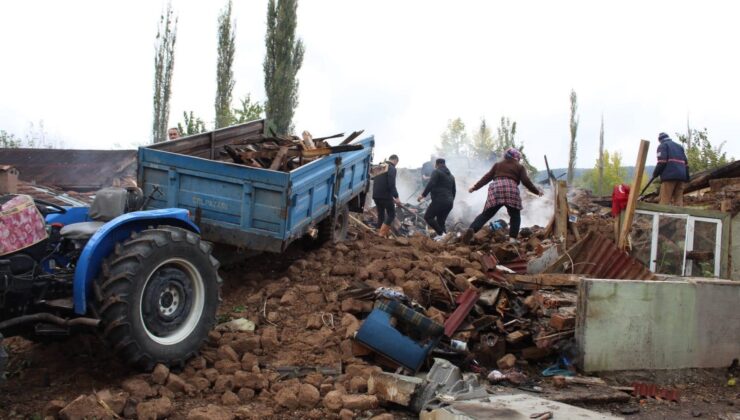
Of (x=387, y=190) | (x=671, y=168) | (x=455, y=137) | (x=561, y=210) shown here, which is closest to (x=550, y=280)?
(x=561, y=210)

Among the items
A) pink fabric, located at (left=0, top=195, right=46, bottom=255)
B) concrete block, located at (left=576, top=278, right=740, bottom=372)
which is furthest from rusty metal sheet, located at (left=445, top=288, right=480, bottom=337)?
pink fabric, located at (left=0, top=195, right=46, bottom=255)

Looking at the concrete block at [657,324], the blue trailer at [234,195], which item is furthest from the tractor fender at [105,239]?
the concrete block at [657,324]

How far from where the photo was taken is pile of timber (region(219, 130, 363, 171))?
804 cm

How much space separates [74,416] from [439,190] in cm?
917

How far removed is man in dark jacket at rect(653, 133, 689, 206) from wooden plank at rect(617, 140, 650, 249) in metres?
2.43

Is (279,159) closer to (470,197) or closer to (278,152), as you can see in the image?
(278,152)

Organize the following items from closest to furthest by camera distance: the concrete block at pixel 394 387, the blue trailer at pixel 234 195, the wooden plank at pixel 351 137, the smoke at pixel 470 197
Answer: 1. the concrete block at pixel 394 387
2. the blue trailer at pixel 234 195
3. the wooden plank at pixel 351 137
4. the smoke at pixel 470 197

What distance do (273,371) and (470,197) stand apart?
18.0m

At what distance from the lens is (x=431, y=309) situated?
674 centimetres

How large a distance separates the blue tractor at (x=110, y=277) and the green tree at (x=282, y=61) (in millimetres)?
19568

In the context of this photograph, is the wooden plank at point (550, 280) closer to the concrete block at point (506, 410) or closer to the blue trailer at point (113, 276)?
the concrete block at point (506, 410)

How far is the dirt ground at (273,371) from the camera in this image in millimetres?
4676

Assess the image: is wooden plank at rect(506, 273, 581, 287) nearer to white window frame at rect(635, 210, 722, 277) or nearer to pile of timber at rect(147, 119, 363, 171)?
white window frame at rect(635, 210, 722, 277)

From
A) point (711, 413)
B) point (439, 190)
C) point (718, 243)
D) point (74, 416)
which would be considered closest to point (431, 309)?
point (711, 413)
